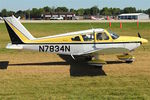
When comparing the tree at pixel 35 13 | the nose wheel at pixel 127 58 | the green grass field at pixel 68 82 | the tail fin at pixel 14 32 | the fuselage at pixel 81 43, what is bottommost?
the green grass field at pixel 68 82

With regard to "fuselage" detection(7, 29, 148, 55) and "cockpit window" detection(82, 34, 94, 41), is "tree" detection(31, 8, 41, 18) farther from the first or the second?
"cockpit window" detection(82, 34, 94, 41)

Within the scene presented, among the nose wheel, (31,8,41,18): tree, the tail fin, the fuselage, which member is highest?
(31,8,41,18): tree

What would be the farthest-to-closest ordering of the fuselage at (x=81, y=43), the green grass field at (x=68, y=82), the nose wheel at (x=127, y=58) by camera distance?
the nose wheel at (x=127, y=58), the fuselage at (x=81, y=43), the green grass field at (x=68, y=82)

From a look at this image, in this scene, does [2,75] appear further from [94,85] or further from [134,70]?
[134,70]

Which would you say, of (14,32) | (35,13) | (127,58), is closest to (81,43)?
(127,58)

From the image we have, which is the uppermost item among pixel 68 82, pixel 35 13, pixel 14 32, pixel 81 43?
pixel 35 13

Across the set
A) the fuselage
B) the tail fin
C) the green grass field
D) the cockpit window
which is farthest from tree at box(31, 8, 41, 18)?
the green grass field

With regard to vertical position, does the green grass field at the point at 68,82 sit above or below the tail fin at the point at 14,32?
below

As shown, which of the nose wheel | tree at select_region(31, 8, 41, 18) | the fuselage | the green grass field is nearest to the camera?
the green grass field

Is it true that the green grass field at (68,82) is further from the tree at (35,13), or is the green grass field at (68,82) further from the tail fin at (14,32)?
the tree at (35,13)

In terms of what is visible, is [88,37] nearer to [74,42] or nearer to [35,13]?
[74,42]

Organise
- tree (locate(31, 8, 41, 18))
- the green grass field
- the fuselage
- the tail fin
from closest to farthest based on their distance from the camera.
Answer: the green grass field, the fuselage, the tail fin, tree (locate(31, 8, 41, 18))

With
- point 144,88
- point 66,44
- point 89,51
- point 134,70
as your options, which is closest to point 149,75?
point 134,70

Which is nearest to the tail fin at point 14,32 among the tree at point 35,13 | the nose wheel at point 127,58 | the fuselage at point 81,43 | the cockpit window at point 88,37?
the fuselage at point 81,43
